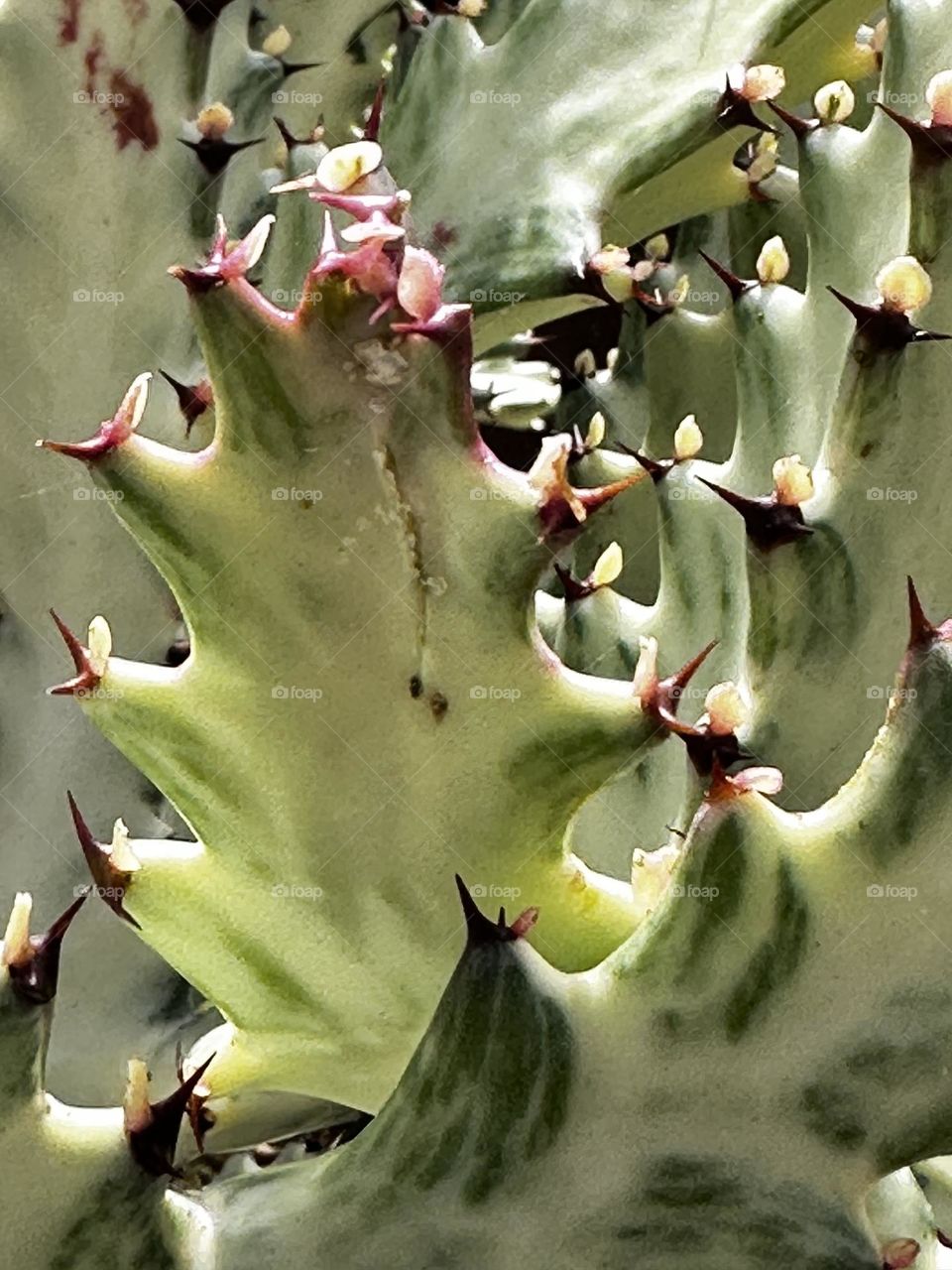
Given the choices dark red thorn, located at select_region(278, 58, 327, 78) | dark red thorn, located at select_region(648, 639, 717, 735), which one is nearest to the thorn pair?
dark red thorn, located at select_region(648, 639, 717, 735)

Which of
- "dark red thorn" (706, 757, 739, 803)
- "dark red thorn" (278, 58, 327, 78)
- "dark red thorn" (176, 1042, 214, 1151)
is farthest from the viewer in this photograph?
"dark red thorn" (278, 58, 327, 78)

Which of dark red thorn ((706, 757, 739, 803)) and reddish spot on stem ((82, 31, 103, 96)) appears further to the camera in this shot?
reddish spot on stem ((82, 31, 103, 96))

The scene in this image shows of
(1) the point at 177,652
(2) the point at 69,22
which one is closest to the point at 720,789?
(1) the point at 177,652

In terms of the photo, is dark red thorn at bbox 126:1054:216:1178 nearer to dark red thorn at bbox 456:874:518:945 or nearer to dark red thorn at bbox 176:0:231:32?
dark red thorn at bbox 456:874:518:945

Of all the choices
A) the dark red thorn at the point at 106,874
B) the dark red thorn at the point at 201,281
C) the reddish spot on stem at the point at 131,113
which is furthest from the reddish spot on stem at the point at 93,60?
the dark red thorn at the point at 106,874

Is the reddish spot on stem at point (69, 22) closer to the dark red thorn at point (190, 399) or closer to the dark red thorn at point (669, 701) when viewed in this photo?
the dark red thorn at point (190, 399)

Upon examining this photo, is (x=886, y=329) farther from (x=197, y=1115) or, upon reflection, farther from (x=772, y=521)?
(x=197, y=1115)

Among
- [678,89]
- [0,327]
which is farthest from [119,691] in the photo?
[678,89]

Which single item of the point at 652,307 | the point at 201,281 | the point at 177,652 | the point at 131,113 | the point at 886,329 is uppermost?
the point at 201,281
